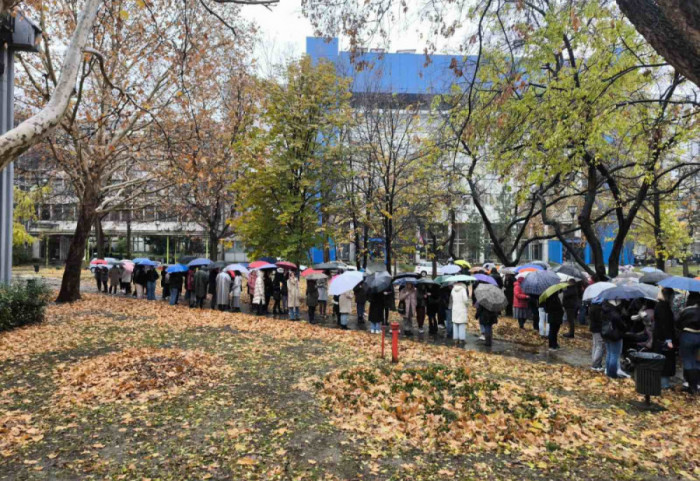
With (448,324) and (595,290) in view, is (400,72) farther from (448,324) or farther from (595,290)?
(595,290)

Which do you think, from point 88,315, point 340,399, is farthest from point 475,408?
point 88,315

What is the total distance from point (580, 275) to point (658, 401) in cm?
756

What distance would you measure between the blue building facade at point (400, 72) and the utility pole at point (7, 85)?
10054 millimetres

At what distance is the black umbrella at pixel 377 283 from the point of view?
43.6ft

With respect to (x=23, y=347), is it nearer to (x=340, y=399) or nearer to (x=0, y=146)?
(x=0, y=146)

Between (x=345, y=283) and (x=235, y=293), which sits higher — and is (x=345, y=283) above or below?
above

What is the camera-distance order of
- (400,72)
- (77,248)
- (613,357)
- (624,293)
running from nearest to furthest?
(624,293)
(613,357)
(77,248)
(400,72)

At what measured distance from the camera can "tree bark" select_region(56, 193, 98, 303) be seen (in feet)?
59.9

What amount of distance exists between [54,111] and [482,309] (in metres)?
10.6

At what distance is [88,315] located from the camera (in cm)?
1559

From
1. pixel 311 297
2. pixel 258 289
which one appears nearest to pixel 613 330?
pixel 311 297

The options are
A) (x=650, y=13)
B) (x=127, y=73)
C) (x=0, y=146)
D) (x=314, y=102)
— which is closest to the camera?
(x=650, y=13)

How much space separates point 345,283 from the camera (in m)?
13.2

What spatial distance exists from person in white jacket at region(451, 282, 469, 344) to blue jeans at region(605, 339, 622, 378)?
377 cm
